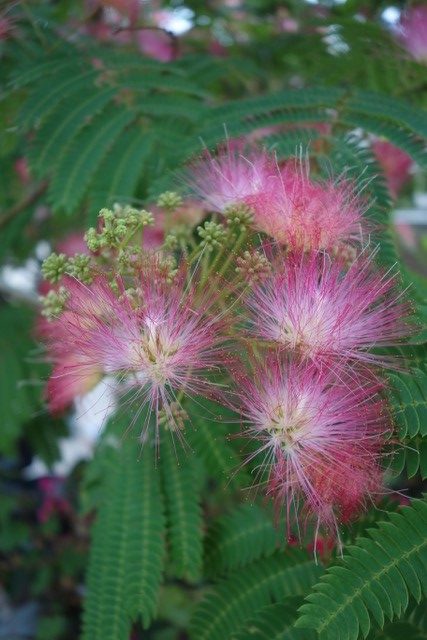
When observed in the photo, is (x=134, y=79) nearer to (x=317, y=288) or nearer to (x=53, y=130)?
(x=53, y=130)

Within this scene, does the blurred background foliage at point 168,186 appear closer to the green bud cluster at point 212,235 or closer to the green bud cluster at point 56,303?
the green bud cluster at point 56,303

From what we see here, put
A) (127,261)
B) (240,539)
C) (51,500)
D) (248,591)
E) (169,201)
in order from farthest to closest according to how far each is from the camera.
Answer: (51,500)
(240,539)
(248,591)
(169,201)
(127,261)

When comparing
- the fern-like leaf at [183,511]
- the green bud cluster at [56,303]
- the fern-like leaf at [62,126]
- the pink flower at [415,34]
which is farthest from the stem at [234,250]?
the pink flower at [415,34]

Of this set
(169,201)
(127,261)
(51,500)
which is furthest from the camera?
(51,500)

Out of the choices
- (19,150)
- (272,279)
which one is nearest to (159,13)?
(19,150)

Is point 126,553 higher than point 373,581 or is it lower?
higher

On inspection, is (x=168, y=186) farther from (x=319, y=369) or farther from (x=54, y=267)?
(x=319, y=369)

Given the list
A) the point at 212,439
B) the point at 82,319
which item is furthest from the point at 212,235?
the point at 212,439

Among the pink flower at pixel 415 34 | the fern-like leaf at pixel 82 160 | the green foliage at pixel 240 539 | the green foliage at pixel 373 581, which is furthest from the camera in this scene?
the pink flower at pixel 415 34
